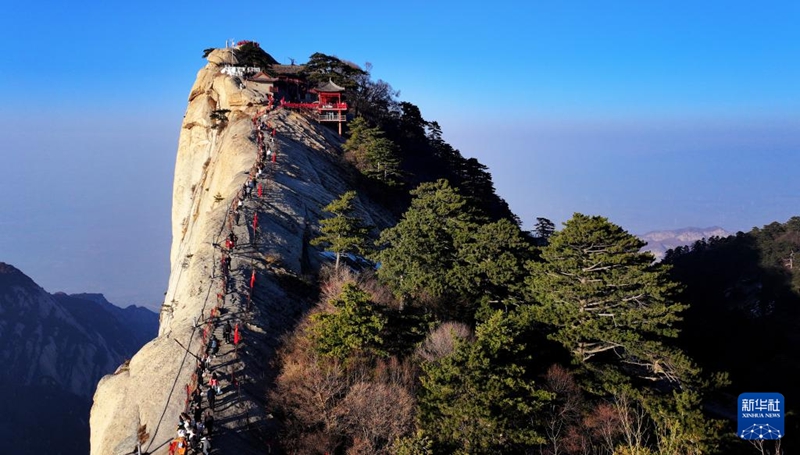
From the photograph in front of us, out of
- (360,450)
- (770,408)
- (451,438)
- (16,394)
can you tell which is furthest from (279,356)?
(16,394)

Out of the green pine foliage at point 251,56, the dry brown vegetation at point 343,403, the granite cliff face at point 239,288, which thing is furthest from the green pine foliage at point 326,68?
the dry brown vegetation at point 343,403

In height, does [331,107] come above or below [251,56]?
below

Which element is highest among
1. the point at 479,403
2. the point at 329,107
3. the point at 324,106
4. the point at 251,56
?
the point at 251,56

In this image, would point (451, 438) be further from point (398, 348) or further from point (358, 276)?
point (358, 276)

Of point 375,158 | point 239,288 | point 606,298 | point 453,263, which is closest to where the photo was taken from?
point 606,298

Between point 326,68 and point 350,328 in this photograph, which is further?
point 326,68

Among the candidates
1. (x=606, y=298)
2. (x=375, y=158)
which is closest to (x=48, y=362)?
(x=375, y=158)

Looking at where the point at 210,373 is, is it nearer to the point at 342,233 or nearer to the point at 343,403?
the point at 343,403
